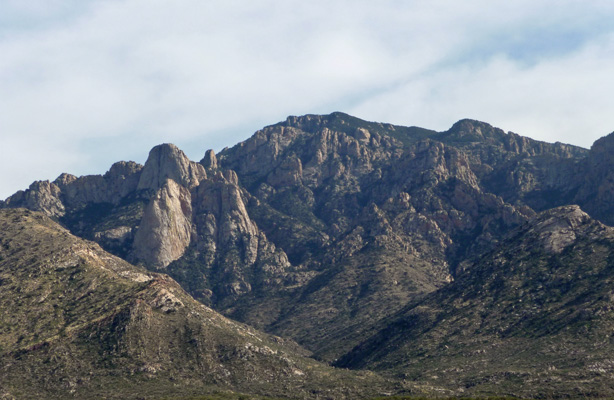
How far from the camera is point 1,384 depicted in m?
199

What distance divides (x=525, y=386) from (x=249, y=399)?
235 feet

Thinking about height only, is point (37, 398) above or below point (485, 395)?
above

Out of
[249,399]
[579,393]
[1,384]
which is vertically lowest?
[579,393]

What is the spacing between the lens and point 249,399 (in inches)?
7815

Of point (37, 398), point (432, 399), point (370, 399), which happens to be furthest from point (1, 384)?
point (432, 399)

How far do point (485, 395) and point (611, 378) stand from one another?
31910 mm

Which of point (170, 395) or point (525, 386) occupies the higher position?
point (170, 395)

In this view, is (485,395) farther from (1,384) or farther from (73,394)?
(1,384)

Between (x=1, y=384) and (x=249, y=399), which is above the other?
(x=1, y=384)

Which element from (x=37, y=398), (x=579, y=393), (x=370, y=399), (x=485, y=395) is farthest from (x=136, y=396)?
(x=579, y=393)

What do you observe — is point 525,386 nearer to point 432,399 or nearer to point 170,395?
point 432,399

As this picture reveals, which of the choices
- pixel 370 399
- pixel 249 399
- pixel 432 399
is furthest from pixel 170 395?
pixel 432 399

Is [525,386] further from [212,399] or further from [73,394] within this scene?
[73,394]

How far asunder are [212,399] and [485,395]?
2748 inches
